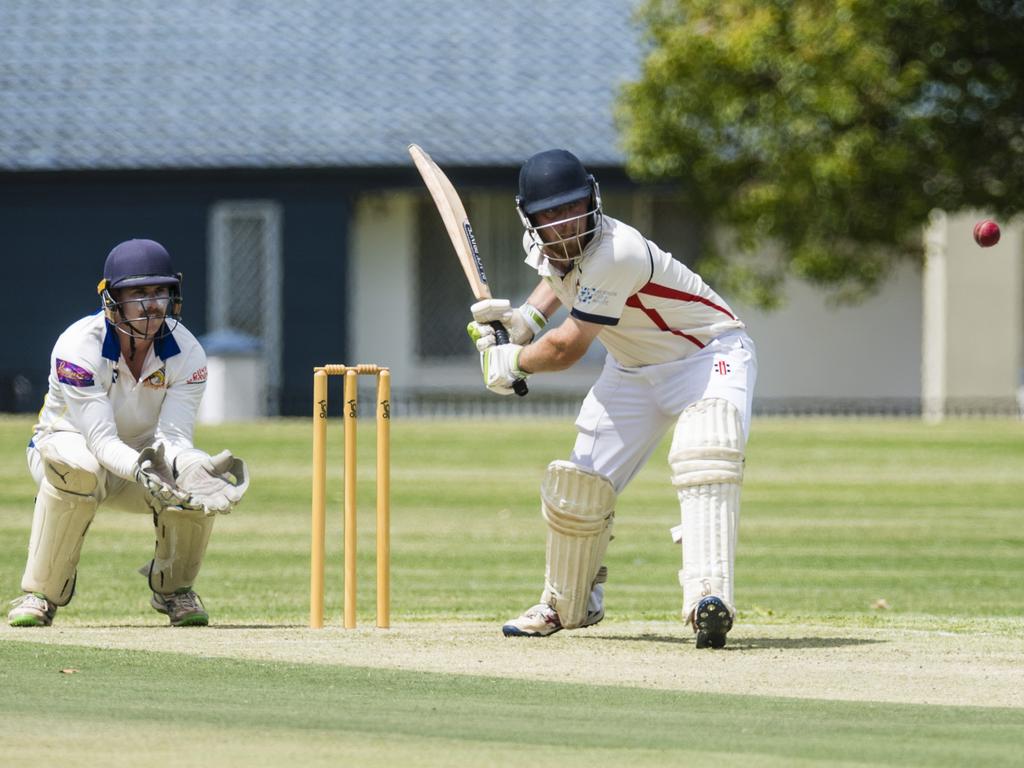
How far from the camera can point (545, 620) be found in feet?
24.4

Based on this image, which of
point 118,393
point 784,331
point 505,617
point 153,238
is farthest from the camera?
point 784,331

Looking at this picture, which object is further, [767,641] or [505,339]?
[767,641]

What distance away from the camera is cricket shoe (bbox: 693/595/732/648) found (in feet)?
22.3

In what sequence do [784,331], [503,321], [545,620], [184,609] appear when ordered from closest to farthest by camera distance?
[503,321] → [545,620] → [184,609] → [784,331]

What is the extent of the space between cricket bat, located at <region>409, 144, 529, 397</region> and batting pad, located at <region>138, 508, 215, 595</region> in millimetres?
1318

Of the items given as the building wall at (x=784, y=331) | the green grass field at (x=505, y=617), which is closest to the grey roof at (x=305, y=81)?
the building wall at (x=784, y=331)

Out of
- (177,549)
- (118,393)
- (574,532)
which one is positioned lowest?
(177,549)

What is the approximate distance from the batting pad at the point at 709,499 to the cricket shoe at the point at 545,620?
2.03 feet

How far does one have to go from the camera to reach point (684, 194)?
22.9 meters

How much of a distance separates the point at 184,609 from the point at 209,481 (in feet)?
2.54

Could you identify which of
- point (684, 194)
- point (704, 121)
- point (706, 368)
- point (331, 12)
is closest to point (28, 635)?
point (706, 368)

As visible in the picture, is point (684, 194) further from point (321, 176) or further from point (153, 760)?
point (153, 760)

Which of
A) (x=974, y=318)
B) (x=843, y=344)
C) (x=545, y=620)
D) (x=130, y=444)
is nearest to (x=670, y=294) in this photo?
(x=545, y=620)

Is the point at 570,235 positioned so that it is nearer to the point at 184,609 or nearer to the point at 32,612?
the point at 184,609
